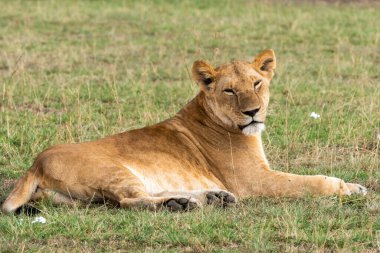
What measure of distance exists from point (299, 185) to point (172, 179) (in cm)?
85

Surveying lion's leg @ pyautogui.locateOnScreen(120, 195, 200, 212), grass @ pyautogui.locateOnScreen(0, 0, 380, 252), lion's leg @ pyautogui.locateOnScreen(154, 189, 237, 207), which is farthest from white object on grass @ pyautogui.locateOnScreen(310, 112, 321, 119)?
lion's leg @ pyautogui.locateOnScreen(120, 195, 200, 212)

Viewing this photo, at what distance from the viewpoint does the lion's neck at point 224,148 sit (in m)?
6.82

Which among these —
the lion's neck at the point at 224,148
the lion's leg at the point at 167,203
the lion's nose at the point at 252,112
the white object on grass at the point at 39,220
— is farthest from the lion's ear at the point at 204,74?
the white object on grass at the point at 39,220

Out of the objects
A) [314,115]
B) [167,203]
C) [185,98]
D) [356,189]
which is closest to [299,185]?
[356,189]

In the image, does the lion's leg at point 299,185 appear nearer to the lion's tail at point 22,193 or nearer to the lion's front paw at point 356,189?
the lion's front paw at point 356,189

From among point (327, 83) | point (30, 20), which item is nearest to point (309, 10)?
point (30, 20)

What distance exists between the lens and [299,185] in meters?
6.66

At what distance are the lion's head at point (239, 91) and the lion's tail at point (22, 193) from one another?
1391 millimetres

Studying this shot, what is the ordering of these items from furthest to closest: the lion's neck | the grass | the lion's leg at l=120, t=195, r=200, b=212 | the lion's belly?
the lion's neck
the lion's belly
the lion's leg at l=120, t=195, r=200, b=212
the grass

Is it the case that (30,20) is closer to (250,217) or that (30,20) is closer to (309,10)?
(309,10)

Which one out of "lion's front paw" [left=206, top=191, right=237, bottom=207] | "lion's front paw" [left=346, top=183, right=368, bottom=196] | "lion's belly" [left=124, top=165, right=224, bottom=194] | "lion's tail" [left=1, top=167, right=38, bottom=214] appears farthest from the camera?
"lion's front paw" [left=346, top=183, right=368, bottom=196]

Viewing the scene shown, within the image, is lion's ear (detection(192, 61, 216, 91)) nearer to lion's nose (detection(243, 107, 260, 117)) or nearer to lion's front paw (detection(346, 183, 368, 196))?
lion's nose (detection(243, 107, 260, 117))

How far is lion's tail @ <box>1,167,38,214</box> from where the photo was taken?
20.5 ft

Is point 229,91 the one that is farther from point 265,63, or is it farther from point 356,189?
point 356,189
